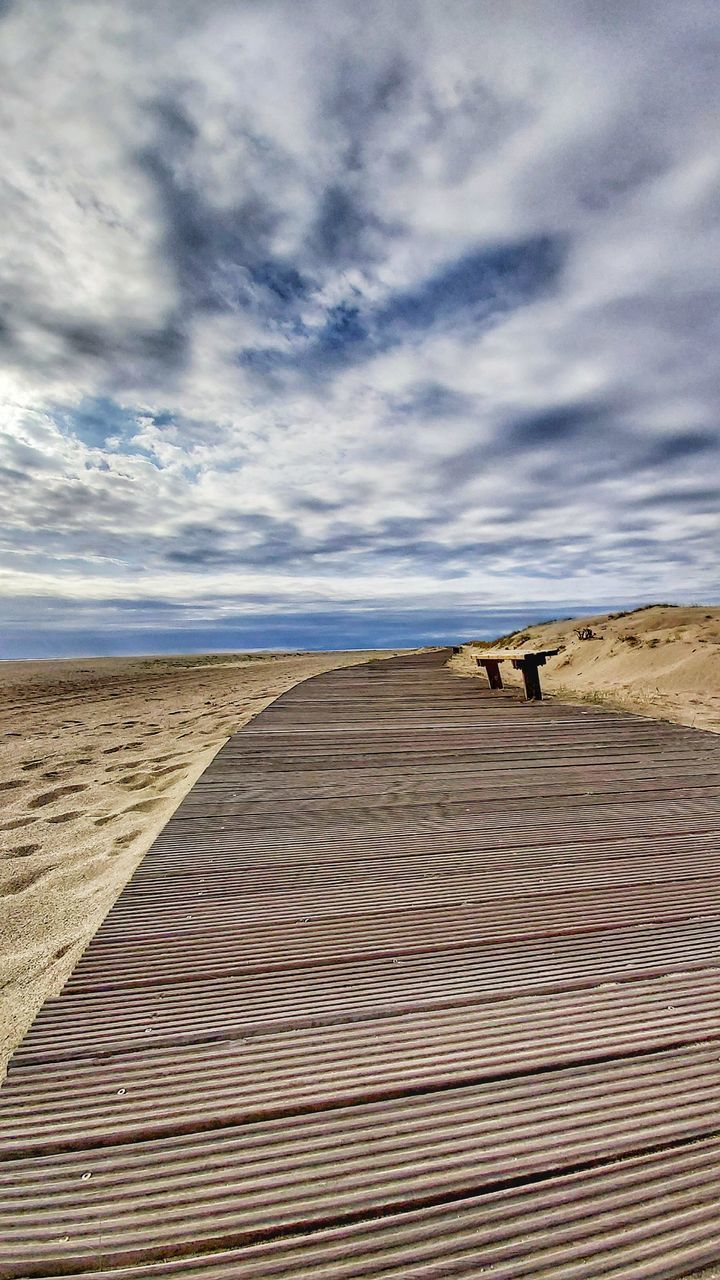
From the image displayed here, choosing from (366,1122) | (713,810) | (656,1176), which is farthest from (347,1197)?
(713,810)

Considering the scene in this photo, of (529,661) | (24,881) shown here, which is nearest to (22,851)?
(24,881)

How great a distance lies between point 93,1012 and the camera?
160 cm

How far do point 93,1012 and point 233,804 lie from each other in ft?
6.17

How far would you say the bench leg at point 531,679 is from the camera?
7695 millimetres

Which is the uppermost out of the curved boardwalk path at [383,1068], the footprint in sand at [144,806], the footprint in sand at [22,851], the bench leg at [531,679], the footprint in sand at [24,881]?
the bench leg at [531,679]

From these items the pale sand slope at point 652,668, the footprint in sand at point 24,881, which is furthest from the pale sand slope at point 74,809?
the pale sand slope at point 652,668

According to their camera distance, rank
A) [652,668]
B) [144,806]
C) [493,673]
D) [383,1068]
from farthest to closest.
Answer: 1. [652,668]
2. [493,673]
3. [144,806]
4. [383,1068]

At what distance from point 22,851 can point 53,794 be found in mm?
1312

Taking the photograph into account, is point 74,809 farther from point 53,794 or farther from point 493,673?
point 493,673

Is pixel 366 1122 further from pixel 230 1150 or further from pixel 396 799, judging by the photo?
pixel 396 799

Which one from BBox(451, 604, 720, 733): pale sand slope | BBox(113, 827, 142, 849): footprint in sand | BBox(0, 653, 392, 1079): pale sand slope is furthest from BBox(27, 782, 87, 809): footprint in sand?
BBox(451, 604, 720, 733): pale sand slope

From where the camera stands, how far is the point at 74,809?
14.4ft

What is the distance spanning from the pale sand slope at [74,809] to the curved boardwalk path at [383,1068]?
1.55 ft

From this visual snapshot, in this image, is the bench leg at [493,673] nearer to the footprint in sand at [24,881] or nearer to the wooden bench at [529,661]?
the wooden bench at [529,661]
